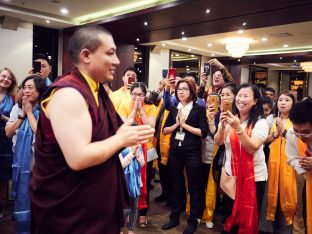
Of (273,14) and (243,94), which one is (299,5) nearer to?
(273,14)

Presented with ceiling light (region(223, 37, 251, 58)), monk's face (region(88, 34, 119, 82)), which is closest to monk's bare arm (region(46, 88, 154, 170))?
monk's face (region(88, 34, 119, 82))

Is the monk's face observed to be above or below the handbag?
above

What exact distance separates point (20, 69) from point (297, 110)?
684 cm

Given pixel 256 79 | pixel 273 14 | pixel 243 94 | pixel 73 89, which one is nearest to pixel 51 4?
pixel 273 14

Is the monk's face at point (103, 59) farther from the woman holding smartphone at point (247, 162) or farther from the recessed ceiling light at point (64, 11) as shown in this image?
the recessed ceiling light at point (64, 11)

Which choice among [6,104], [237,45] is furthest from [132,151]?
[237,45]

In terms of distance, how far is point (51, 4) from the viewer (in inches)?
236

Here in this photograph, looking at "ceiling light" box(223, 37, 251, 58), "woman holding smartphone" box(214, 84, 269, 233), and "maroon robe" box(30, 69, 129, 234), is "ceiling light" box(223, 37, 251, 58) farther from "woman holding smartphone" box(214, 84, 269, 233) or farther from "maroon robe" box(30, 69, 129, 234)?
"maroon robe" box(30, 69, 129, 234)

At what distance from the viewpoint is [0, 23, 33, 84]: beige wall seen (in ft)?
22.3

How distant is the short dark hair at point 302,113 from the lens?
5.57 feet

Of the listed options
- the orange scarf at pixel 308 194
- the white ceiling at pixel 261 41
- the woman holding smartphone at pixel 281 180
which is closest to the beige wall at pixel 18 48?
the white ceiling at pixel 261 41

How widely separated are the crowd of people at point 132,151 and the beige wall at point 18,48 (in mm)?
3938

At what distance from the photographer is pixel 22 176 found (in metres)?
2.40

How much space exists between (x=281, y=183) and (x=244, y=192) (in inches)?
22.3
